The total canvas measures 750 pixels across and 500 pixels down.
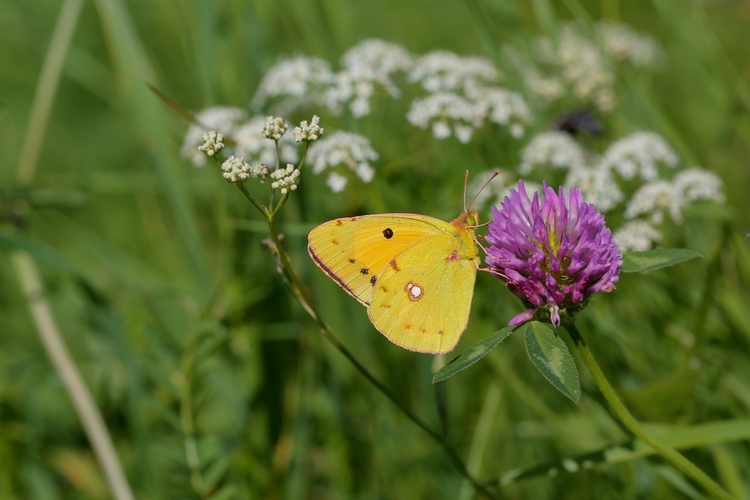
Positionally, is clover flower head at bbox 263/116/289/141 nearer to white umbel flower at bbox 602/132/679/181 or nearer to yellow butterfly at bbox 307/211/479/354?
yellow butterfly at bbox 307/211/479/354

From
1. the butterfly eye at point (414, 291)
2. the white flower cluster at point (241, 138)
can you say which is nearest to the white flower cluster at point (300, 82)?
the white flower cluster at point (241, 138)

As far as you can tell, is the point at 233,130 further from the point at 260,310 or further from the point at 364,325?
the point at 364,325

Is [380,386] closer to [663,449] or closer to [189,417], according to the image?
[663,449]

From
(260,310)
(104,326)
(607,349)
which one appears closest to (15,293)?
(104,326)

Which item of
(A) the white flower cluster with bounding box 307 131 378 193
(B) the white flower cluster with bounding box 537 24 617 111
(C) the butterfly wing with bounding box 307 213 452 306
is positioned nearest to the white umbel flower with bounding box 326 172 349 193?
(A) the white flower cluster with bounding box 307 131 378 193

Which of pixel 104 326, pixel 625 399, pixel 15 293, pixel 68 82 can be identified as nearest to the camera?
pixel 625 399

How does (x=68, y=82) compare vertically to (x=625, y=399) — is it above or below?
above

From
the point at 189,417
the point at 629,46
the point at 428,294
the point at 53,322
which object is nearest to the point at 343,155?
the point at 428,294
